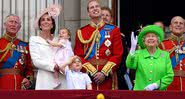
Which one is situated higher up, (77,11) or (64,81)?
(77,11)

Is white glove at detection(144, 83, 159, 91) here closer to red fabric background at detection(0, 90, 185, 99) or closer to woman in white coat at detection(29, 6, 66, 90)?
red fabric background at detection(0, 90, 185, 99)

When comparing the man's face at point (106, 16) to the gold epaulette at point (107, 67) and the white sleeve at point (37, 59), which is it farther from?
the white sleeve at point (37, 59)

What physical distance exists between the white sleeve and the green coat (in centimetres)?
93

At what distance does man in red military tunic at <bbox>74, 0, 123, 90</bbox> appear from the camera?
351 inches

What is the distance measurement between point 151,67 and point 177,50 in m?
0.80

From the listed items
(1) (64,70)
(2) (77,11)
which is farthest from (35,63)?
(2) (77,11)

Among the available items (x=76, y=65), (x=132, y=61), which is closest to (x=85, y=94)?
(x=76, y=65)

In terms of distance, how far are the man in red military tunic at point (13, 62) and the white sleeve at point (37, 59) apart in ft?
1.53

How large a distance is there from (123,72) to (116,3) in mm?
1960

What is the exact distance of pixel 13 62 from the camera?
927 cm

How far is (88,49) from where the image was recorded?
9086 millimetres

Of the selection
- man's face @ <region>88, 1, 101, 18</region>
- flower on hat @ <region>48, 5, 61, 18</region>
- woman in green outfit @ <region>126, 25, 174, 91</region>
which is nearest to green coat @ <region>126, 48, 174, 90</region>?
woman in green outfit @ <region>126, 25, 174, 91</region>

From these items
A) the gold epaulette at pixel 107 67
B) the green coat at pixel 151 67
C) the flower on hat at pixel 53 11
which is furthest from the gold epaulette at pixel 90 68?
the flower on hat at pixel 53 11

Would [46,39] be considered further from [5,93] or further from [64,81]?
[5,93]
